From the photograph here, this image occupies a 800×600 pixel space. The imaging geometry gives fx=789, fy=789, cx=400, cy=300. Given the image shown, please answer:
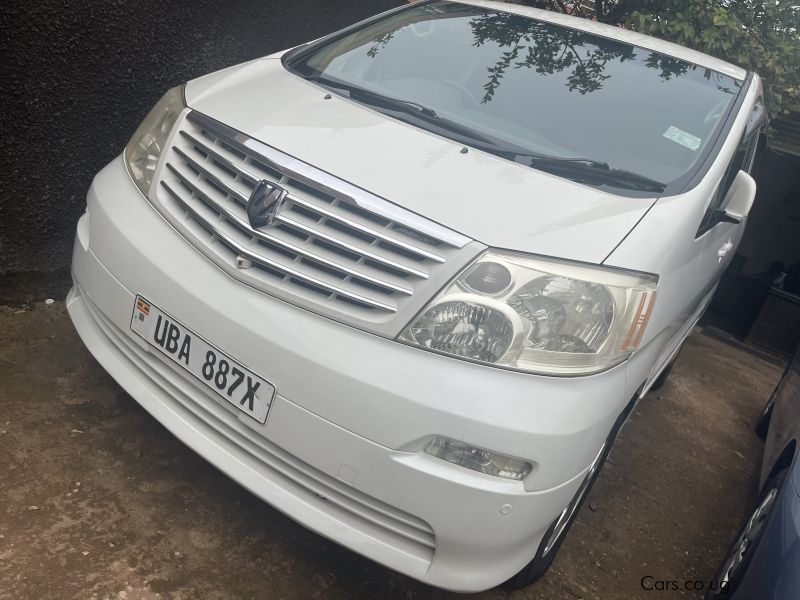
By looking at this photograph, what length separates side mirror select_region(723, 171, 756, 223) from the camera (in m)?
2.86

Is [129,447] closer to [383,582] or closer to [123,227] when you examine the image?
[123,227]

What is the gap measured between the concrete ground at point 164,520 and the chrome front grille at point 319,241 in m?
0.86

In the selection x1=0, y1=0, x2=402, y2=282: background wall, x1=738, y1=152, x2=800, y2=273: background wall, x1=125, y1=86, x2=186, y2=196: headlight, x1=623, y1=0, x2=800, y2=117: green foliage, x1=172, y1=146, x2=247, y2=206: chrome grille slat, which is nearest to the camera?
x1=172, y1=146, x2=247, y2=206: chrome grille slat

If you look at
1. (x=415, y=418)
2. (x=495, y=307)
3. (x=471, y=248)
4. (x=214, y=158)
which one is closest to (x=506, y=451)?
(x=415, y=418)

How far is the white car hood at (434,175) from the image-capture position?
211cm

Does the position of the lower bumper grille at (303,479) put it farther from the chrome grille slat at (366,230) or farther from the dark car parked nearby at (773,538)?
the dark car parked nearby at (773,538)

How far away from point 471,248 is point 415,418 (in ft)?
1.50

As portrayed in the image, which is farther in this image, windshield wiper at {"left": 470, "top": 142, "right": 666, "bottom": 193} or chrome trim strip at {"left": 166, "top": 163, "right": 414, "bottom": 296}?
windshield wiper at {"left": 470, "top": 142, "right": 666, "bottom": 193}

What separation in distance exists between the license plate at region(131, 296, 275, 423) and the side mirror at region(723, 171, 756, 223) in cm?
182

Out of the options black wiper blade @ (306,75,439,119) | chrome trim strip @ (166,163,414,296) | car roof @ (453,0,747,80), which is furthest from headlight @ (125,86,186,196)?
car roof @ (453,0,747,80)

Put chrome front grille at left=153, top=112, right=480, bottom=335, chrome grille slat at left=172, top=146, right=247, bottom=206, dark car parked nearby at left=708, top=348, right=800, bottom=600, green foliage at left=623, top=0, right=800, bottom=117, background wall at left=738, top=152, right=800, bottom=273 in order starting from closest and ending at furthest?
1. dark car parked nearby at left=708, top=348, right=800, bottom=600
2. chrome front grille at left=153, top=112, right=480, bottom=335
3. chrome grille slat at left=172, top=146, right=247, bottom=206
4. green foliage at left=623, top=0, right=800, bottom=117
5. background wall at left=738, top=152, right=800, bottom=273

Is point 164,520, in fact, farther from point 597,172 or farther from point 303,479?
point 597,172

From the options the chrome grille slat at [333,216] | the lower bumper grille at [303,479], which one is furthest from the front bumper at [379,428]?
the chrome grille slat at [333,216]

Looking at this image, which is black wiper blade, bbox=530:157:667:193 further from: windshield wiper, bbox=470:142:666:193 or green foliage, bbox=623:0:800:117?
green foliage, bbox=623:0:800:117
